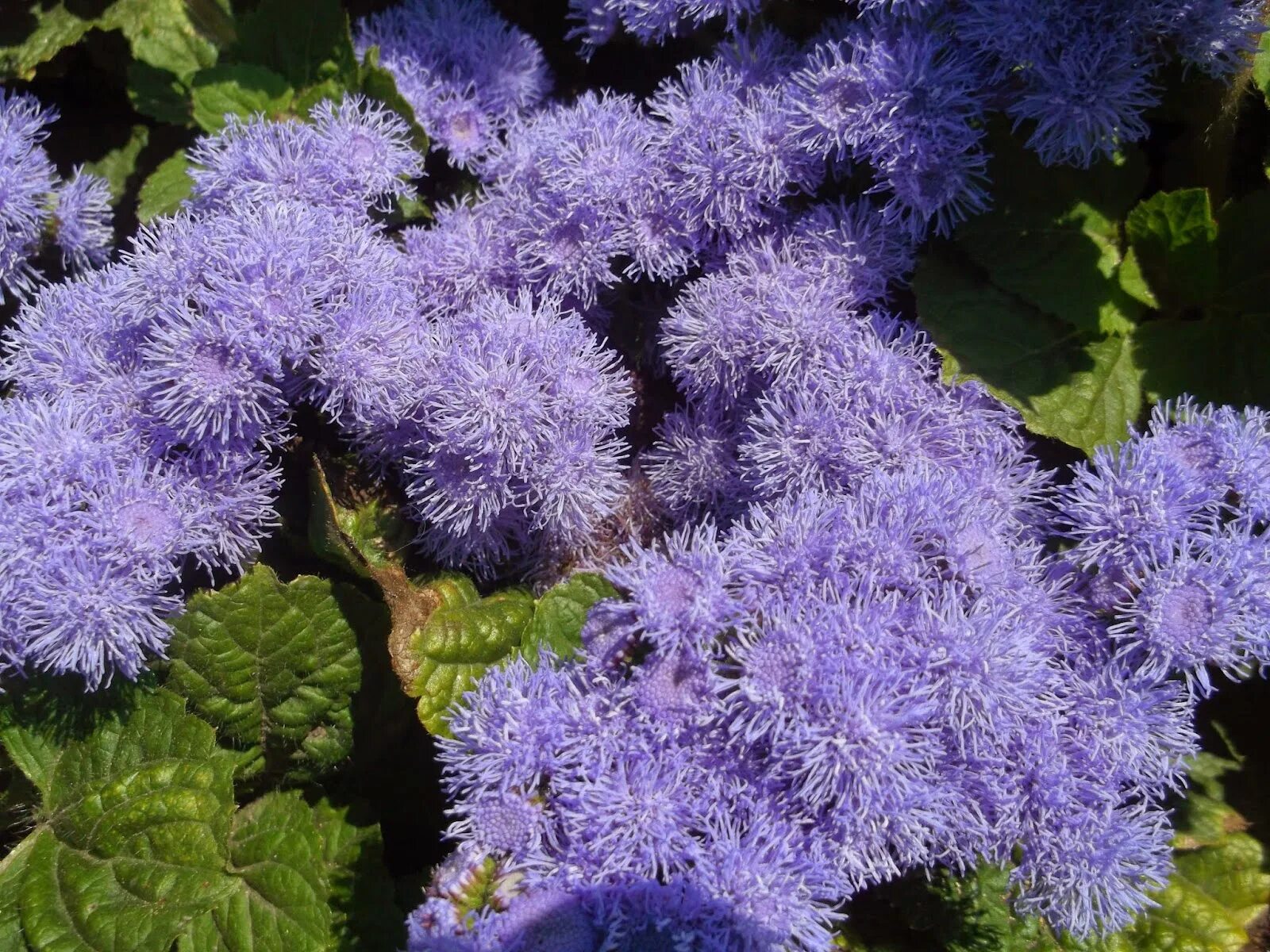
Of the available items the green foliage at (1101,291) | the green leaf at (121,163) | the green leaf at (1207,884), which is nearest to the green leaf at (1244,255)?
the green foliage at (1101,291)

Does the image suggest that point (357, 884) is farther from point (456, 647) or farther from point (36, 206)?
point (36, 206)

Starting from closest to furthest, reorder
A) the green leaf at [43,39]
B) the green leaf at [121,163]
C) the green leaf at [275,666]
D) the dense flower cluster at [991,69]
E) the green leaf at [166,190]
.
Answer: the dense flower cluster at [991,69] → the green leaf at [275,666] → the green leaf at [166,190] → the green leaf at [43,39] → the green leaf at [121,163]

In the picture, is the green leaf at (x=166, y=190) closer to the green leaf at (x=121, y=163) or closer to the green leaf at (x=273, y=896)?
the green leaf at (x=121, y=163)

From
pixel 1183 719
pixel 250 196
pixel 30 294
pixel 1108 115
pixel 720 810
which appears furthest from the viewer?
pixel 30 294

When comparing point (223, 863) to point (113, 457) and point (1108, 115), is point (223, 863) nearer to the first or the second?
point (113, 457)

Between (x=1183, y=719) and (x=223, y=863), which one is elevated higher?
(x=223, y=863)

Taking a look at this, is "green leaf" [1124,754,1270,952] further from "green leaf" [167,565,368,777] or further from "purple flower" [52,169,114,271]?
"purple flower" [52,169,114,271]

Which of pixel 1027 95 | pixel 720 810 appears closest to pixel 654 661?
pixel 720 810

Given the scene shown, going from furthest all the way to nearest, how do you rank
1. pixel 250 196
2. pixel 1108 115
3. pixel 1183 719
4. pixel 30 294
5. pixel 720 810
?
pixel 30 294 → pixel 250 196 → pixel 1108 115 → pixel 1183 719 → pixel 720 810
